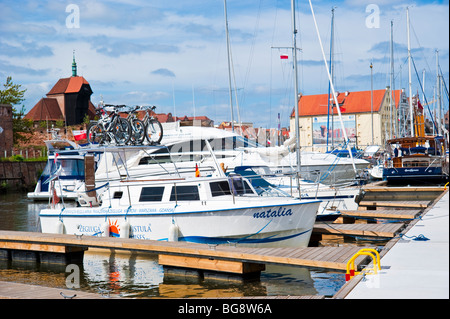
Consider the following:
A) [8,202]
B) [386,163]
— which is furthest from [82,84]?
[386,163]

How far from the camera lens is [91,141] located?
19828 millimetres

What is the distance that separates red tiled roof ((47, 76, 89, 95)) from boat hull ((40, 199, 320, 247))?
104m

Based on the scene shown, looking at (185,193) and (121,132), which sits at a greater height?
(121,132)

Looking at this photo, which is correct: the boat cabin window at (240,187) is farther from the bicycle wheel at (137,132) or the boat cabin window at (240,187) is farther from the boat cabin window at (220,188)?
the bicycle wheel at (137,132)

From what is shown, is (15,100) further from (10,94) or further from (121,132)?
(121,132)

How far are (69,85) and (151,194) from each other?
349 ft

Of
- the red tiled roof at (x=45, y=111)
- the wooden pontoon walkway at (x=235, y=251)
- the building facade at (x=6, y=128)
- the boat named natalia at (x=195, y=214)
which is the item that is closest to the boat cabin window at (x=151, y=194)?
the boat named natalia at (x=195, y=214)

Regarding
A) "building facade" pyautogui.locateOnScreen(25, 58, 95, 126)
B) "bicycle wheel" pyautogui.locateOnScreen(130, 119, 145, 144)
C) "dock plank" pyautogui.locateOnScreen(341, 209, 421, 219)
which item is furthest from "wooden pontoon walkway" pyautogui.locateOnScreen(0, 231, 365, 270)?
"building facade" pyautogui.locateOnScreen(25, 58, 95, 126)

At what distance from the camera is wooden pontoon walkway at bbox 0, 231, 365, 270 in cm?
1115

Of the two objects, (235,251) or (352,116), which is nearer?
(235,251)

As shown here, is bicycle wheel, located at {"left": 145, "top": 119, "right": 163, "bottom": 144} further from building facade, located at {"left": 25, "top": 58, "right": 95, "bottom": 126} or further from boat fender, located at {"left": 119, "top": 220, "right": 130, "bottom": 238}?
building facade, located at {"left": 25, "top": 58, "right": 95, "bottom": 126}

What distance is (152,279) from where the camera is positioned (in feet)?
43.5

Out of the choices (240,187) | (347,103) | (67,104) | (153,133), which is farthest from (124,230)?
(67,104)
